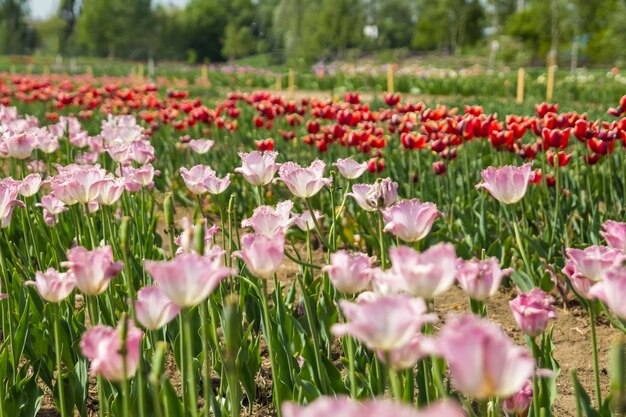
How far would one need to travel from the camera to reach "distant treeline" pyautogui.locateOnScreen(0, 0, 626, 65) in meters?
36.2

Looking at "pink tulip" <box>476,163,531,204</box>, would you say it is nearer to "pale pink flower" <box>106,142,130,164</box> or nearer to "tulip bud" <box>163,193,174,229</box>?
"tulip bud" <box>163,193,174,229</box>

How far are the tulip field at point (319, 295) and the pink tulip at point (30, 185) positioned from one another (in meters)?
0.02

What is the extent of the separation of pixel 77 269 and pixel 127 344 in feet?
0.71

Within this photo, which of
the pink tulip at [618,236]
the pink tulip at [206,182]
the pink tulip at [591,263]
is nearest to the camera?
the pink tulip at [591,263]

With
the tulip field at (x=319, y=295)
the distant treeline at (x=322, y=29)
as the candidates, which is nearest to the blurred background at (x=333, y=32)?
the distant treeline at (x=322, y=29)

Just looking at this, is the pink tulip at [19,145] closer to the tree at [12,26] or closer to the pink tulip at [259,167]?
the pink tulip at [259,167]

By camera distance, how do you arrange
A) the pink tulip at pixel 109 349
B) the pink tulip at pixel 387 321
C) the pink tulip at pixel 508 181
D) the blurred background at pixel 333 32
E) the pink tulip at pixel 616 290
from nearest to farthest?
the pink tulip at pixel 387 321 → the pink tulip at pixel 616 290 → the pink tulip at pixel 109 349 → the pink tulip at pixel 508 181 → the blurred background at pixel 333 32

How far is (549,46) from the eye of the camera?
40.3m

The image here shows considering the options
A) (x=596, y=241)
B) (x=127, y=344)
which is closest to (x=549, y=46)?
(x=596, y=241)

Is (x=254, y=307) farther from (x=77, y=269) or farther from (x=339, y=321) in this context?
(x=77, y=269)

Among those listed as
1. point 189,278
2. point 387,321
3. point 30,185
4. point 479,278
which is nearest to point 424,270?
point 387,321

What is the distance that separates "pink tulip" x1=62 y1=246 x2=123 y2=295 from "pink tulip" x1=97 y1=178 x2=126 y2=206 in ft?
2.45

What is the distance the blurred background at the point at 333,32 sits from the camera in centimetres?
3612

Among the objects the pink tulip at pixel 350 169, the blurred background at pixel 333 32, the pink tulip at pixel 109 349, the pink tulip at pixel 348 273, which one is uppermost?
the blurred background at pixel 333 32
